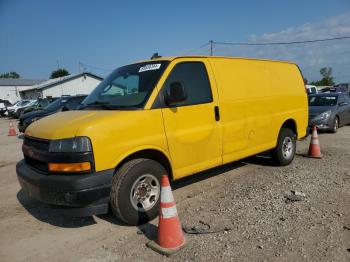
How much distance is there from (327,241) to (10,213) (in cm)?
444

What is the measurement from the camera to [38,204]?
5371 millimetres

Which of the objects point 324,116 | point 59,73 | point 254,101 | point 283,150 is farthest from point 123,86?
point 59,73

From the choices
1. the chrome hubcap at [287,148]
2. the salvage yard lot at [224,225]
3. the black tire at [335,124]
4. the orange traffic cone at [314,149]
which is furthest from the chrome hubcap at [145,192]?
the black tire at [335,124]

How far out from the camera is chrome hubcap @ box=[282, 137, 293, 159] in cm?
711

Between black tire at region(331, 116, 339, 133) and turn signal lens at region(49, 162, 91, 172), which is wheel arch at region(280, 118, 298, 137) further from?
black tire at region(331, 116, 339, 133)

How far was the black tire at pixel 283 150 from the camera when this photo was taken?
690cm

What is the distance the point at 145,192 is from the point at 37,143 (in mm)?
1535

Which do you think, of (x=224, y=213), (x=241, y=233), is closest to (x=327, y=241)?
(x=241, y=233)

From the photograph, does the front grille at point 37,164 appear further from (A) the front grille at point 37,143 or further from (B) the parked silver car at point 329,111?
(B) the parked silver car at point 329,111

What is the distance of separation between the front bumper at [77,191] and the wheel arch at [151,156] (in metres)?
0.29

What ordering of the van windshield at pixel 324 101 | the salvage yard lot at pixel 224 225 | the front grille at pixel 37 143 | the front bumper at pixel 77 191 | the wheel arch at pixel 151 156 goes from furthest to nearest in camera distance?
the van windshield at pixel 324 101
the wheel arch at pixel 151 156
the front grille at pixel 37 143
the front bumper at pixel 77 191
the salvage yard lot at pixel 224 225

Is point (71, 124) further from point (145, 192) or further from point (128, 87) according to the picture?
point (145, 192)

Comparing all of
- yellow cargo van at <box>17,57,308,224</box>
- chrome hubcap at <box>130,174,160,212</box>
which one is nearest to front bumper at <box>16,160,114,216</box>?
yellow cargo van at <box>17,57,308,224</box>

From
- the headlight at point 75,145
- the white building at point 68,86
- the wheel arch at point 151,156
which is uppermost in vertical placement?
the white building at point 68,86
